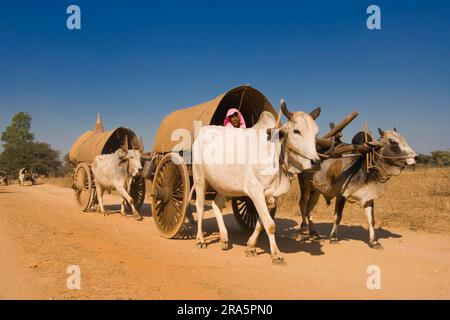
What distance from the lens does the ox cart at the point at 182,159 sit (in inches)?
278

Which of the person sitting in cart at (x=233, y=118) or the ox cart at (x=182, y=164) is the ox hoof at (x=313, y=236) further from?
the person sitting in cart at (x=233, y=118)

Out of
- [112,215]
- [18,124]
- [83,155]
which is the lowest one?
[112,215]

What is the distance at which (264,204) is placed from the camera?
5.58m

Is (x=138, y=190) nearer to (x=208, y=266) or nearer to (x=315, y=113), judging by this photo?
(x=208, y=266)

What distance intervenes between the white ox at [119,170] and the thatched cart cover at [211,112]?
250 centimetres

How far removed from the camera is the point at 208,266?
5352 millimetres

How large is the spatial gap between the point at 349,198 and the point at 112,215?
7.77m

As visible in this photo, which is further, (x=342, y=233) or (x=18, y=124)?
(x=18, y=124)

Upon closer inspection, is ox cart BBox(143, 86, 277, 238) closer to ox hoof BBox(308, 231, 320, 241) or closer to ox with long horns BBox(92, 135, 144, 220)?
ox hoof BBox(308, 231, 320, 241)

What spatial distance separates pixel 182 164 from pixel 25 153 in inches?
1779

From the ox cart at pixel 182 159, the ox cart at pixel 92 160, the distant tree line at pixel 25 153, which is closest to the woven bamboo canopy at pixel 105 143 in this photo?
the ox cart at pixel 92 160

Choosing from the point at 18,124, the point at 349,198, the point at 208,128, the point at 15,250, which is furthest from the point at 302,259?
the point at 18,124
